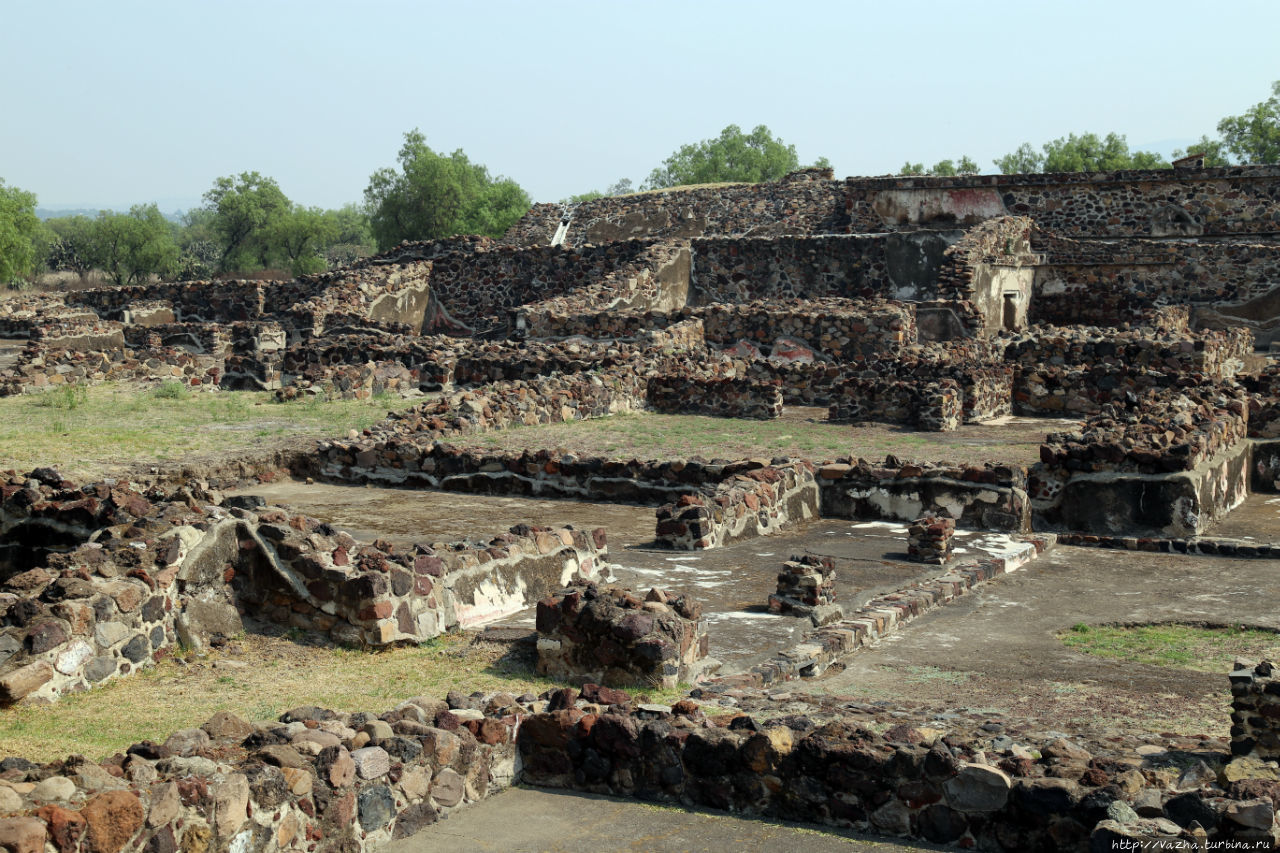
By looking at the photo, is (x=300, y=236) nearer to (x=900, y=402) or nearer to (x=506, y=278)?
(x=506, y=278)

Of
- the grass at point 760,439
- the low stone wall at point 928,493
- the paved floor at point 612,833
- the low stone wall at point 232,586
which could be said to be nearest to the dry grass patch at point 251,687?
the low stone wall at point 232,586

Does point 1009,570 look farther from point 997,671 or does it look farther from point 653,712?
point 653,712

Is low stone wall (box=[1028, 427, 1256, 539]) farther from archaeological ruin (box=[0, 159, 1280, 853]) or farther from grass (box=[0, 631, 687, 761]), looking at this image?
grass (box=[0, 631, 687, 761])

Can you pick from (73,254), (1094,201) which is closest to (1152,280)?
(1094,201)

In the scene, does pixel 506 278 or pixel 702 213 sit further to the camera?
pixel 702 213

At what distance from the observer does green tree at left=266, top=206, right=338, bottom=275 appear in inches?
2266

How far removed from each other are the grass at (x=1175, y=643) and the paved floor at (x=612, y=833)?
10.3ft

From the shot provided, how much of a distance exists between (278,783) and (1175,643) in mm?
4995

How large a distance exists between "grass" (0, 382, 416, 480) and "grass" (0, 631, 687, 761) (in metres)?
5.55

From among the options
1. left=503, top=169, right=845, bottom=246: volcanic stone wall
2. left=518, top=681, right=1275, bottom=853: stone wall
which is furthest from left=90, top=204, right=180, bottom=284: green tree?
left=518, top=681, right=1275, bottom=853: stone wall

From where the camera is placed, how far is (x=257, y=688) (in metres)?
6.37

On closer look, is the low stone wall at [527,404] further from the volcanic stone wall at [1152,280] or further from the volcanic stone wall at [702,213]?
the volcanic stone wall at [702,213]

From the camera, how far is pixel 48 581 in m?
6.82

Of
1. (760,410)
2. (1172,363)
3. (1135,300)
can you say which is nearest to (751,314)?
(760,410)
